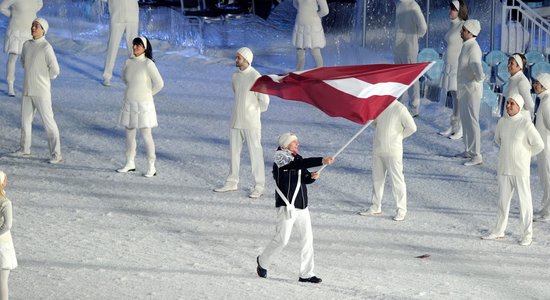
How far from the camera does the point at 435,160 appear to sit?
1869 cm

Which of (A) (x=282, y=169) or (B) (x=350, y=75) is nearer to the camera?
(A) (x=282, y=169)

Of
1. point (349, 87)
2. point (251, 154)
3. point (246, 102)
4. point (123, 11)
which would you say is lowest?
point (251, 154)

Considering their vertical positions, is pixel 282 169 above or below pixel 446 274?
above

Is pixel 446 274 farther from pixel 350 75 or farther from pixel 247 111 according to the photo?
pixel 247 111

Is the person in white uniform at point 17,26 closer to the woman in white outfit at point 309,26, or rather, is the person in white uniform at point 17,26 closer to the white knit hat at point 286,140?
the woman in white outfit at point 309,26

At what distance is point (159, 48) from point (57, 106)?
4.30m

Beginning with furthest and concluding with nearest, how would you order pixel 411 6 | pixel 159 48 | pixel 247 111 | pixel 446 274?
pixel 159 48 → pixel 411 6 → pixel 247 111 → pixel 446 274

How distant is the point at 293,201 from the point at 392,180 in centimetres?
287

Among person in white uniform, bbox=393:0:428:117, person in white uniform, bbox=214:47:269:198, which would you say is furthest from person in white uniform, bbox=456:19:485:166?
person in white uniform, bbox=214:47:269:198

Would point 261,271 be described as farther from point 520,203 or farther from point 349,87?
point 520,203

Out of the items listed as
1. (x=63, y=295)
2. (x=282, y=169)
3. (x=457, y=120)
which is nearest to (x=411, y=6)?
(x=457, y=120)

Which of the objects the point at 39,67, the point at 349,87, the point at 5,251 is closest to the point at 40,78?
the point at 39,67

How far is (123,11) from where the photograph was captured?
21.6 m

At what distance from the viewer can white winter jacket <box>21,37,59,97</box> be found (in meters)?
18.0
